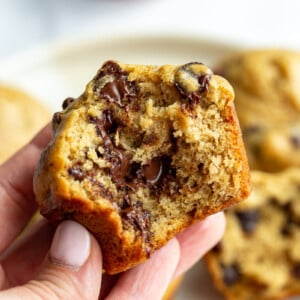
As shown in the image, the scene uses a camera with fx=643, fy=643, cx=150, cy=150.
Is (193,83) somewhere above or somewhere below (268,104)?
above

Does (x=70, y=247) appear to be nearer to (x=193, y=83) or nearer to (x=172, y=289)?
(x=193, y=83)

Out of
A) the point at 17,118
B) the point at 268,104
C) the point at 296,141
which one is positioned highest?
the point at 17,118

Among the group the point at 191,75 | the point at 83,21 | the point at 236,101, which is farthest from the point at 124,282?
the point at 83,21

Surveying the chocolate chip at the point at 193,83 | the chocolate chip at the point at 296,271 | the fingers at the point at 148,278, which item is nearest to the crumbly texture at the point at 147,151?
the chocolate chip at the point at 193,83

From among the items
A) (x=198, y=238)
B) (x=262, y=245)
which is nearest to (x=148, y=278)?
(x=198, y=238)

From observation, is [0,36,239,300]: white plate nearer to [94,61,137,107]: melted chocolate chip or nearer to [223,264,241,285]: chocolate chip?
[223,264,241,285]: chocolate chip

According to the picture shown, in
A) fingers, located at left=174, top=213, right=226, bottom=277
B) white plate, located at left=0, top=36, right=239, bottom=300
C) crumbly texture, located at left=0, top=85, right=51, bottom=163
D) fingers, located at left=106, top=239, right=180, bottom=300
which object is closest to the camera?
fingers, located at left=106, top=239, right=180, bottom=300

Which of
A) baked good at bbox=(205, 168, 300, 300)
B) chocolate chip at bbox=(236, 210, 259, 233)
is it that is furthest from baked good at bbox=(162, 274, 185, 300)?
chocolate chip at bbox=(236, 210, 259, 233)
